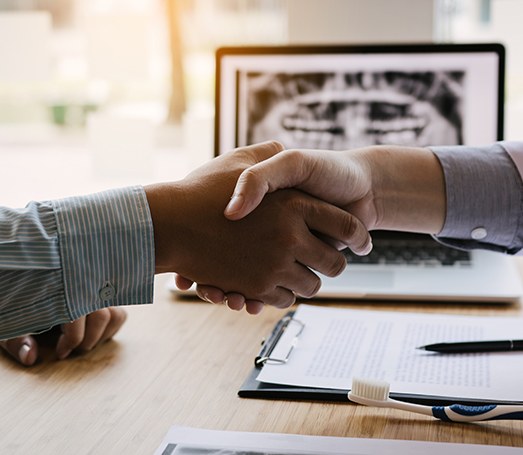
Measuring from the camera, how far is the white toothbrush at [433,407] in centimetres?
78

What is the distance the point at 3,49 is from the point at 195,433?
160 centimetres

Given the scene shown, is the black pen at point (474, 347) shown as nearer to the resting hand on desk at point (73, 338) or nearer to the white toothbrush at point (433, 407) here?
the white toothbrush at point (433, 407)

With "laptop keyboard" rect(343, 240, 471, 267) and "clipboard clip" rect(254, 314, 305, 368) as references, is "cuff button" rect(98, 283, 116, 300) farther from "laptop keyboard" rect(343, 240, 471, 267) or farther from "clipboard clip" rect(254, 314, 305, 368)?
"laptop keyboard" rect(343, 240, 471, 267)

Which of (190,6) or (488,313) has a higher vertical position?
(190,6)

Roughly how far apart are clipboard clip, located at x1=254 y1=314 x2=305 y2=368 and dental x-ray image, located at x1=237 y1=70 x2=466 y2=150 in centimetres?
54

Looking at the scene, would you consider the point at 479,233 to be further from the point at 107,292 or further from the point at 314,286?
the point at 107,292

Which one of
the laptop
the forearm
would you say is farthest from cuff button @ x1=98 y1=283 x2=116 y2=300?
the laptop

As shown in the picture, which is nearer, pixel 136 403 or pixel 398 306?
pixel 136 403

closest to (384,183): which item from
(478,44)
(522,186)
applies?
(522,186)

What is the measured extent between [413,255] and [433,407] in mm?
598

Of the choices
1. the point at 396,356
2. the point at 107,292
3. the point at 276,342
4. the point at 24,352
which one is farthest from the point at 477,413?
the point at 24,352

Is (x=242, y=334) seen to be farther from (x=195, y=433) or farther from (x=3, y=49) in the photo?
(x=3, y=49)

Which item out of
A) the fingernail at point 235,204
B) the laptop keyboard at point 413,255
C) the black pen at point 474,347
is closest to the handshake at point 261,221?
the fingernail at point 235,204

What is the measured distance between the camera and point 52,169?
2195mm
